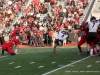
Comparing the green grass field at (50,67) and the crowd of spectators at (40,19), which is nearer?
the green grass field at (50,67)

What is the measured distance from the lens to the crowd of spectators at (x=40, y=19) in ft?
87.2

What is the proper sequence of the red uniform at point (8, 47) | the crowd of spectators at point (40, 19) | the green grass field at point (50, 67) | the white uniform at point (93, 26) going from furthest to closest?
the crowd of spectators at point (40, 19), the red uniform at point (8, 47), the white uniform at point (93, 26), the green grass field at point (50, 67)

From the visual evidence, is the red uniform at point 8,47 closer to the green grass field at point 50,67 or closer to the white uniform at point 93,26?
the green grass field at point 50,67

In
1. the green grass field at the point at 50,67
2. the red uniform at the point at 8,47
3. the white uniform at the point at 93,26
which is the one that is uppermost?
the white uniform at the point at 93,26

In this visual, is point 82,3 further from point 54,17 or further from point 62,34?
point 62,34

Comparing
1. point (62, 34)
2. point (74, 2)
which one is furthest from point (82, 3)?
point (62, 34)

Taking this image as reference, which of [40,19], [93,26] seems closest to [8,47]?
[93,26]

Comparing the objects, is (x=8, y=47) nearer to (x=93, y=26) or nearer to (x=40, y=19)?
(x=93, y=26)

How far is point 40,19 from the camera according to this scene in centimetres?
2922

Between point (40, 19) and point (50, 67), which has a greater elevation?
point (40, 19)

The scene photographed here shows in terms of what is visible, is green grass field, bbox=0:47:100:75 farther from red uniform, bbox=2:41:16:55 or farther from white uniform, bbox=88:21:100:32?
red uniform, bbox=2:41:16:55

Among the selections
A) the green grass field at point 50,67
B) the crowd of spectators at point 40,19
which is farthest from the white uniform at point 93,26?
the crowd of spectators at point 40,19

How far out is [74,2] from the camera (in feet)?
96.0

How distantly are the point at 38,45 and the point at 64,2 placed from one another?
596 centimetres
